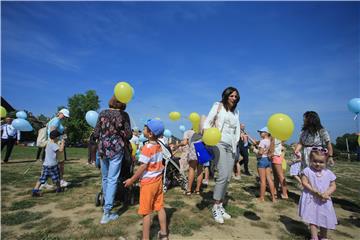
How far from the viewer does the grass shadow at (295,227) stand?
3507 mm

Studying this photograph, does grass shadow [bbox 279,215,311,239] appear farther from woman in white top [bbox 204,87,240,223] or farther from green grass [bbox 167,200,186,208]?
green grass [bbox 167,200,186,208]

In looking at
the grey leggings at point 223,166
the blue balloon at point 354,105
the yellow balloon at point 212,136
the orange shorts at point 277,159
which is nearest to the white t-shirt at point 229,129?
the grey leggings at point 223,166

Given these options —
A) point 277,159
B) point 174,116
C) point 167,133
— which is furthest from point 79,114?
point 277,159

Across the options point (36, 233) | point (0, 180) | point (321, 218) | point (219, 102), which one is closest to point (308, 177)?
point (321, 218)

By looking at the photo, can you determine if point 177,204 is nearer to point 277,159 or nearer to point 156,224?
point 156,224

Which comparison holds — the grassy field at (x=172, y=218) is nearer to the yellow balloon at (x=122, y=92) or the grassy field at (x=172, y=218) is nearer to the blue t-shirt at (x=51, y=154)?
the blue t-shirt at (x=51, y=154)

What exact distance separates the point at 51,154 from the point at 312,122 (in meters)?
5.74

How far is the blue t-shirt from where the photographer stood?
5248 millimetres

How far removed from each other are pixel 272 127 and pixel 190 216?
2.17 metres

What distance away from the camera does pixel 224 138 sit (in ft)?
12.9

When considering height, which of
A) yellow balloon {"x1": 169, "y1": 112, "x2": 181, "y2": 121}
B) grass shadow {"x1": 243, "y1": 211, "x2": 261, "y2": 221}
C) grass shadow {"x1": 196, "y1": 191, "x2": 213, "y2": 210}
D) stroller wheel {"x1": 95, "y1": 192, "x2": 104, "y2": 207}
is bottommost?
grass shadow {"x1": 243, "y1": 211, "x2": 261, "y2": 221}

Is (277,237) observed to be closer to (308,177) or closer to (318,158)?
(308,177)

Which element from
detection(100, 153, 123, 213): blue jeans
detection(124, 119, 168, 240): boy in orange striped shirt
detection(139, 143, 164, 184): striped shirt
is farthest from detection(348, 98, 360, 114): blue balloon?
detection(100, 153, 123, 213): blue jeans

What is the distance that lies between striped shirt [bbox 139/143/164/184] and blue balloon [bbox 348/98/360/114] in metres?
4.66
